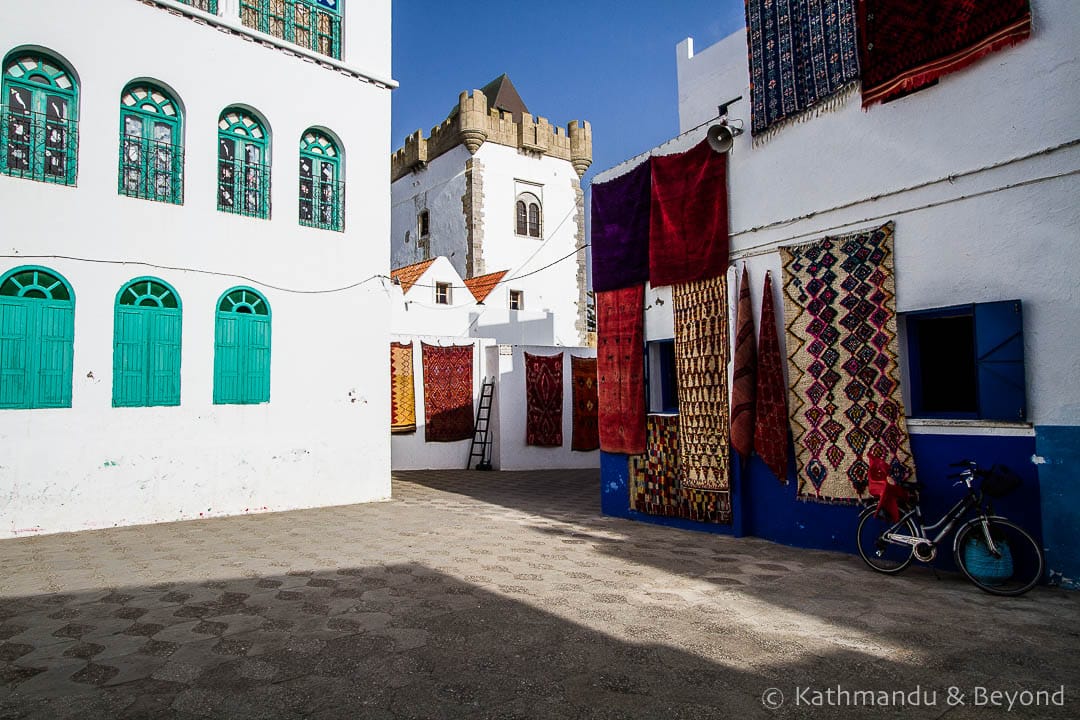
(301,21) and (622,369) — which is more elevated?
(301,21)

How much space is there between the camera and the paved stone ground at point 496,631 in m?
3.25

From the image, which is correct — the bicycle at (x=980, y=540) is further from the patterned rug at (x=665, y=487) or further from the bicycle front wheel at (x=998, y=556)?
the patterned rug at (x=665, y=487)

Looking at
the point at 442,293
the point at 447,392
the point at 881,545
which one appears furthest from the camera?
the point at 442,293

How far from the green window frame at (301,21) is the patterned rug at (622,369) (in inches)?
212

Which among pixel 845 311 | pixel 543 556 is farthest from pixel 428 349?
pixel 845 311

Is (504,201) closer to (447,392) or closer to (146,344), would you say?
(447,392)

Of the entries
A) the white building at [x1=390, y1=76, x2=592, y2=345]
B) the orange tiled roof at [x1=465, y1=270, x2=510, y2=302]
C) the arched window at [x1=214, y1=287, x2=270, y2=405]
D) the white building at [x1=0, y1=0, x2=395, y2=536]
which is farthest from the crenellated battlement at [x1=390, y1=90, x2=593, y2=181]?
the arched window at [x1=214, y1=287, x2=270, y2=405]

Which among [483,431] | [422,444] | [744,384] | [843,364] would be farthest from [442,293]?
[843,364]

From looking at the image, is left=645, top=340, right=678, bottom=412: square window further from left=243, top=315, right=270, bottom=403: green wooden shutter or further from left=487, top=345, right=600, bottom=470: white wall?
left=487, top=345, right=600, bottom=470: white wall

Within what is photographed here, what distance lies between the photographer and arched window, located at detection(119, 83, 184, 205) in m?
8.15

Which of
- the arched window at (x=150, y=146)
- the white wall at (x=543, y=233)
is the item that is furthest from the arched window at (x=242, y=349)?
the white wall at (x=543, y=233)

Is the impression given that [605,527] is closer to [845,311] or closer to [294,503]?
[845,311]

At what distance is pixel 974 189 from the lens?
5387mm

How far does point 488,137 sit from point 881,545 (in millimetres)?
21697
